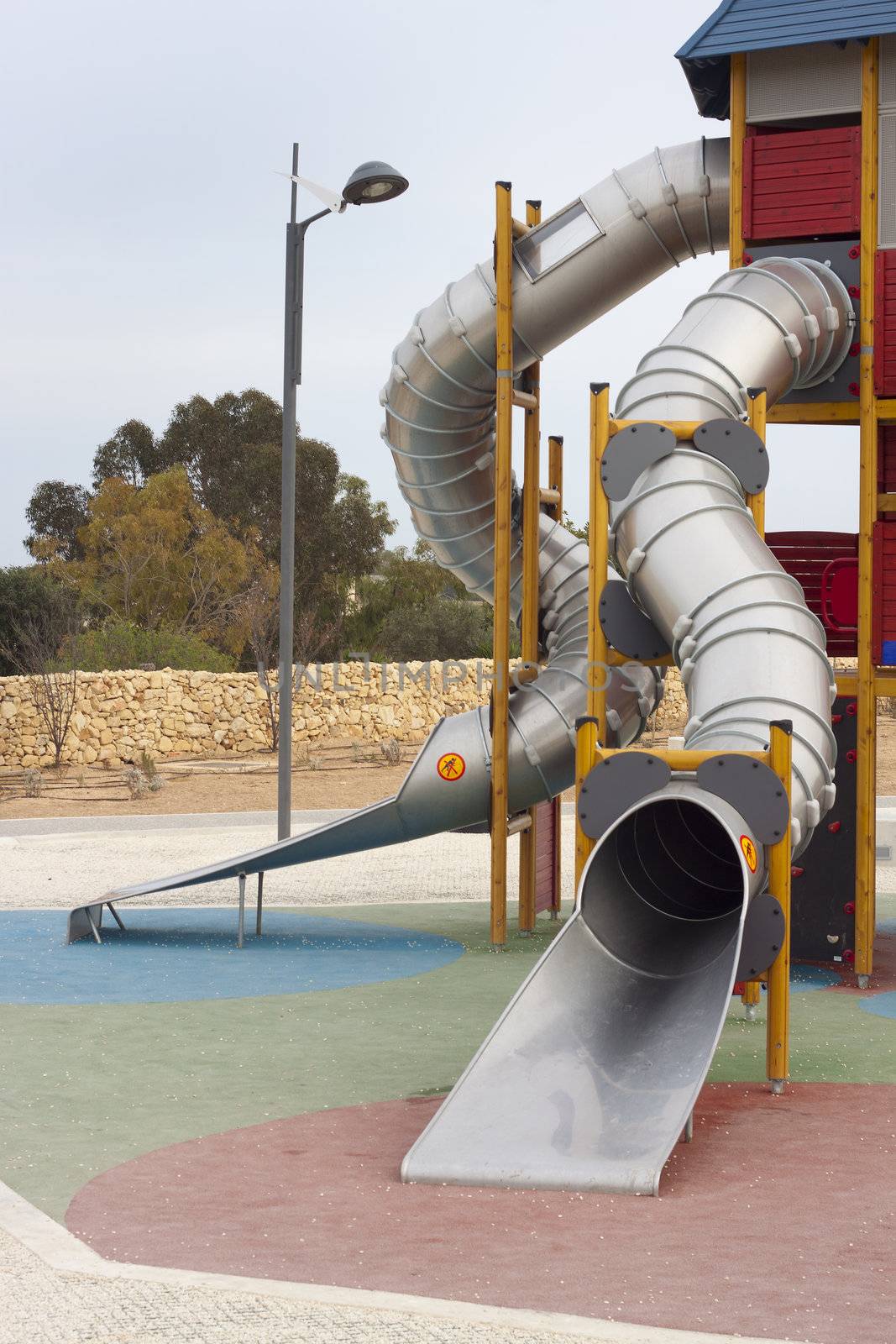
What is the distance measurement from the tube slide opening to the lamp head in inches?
314

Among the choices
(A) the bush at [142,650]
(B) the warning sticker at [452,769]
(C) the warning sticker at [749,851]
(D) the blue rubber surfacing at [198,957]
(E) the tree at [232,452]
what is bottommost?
(D) the blue rubber surfacing at [198,957]

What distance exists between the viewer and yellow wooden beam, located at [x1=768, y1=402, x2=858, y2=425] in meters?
10.4

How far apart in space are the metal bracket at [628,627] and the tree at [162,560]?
34100mm

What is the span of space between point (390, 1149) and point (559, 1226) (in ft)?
3.87

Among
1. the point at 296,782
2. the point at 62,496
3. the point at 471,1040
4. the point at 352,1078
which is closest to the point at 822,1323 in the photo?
the point at 352,1078

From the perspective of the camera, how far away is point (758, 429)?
835cm

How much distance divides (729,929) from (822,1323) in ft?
11.1

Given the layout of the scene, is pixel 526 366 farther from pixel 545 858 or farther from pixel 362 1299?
pixel 362 1299

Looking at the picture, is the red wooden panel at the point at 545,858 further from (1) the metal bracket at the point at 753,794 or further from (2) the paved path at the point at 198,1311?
(2) the paved path at the point at 198,1311

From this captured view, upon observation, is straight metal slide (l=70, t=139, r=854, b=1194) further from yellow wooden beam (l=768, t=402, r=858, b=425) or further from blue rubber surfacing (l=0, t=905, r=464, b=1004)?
blue rubber surfacing (l=0, t=905, r=464, b=1004)

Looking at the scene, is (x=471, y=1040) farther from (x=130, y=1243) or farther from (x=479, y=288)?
(x=479, y=288)

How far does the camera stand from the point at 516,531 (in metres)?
12.4

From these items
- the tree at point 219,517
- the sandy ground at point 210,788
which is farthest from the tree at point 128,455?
the sandy ground at point 210,788

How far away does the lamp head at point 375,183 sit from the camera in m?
14.2
